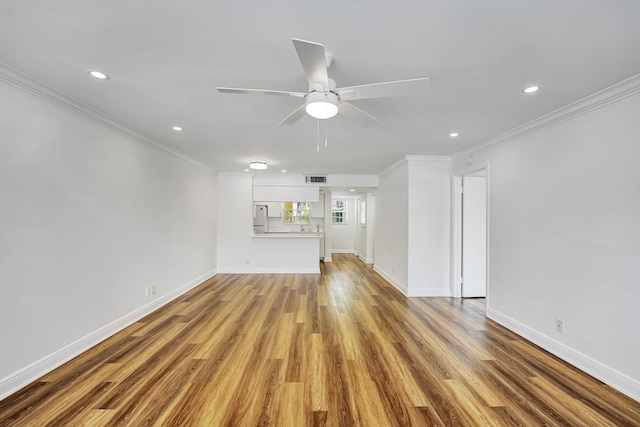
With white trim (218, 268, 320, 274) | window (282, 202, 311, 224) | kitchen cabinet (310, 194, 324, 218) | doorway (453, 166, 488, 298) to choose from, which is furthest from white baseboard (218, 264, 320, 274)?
doorway (453, 166, 488, 298)

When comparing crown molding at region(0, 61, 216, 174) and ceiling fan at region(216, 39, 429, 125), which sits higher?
crown molding at region(0, 61, 216, 174)

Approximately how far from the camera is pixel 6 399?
185 centimetres

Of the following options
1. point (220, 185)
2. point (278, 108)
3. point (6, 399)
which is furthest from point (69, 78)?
point (220, 185)

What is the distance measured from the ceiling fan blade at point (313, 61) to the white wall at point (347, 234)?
840cm

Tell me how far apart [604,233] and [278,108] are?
3127 millimetres

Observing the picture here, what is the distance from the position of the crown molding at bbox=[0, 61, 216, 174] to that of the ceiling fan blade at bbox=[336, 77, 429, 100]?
2.43m

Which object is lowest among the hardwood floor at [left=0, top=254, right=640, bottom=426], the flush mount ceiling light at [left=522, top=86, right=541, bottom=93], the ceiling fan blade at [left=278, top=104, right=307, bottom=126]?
the hardwood floor at [left=0, top=254, right=640, bottom=426]

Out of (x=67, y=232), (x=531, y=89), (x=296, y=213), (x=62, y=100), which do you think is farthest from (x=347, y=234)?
(x=62, y=100)

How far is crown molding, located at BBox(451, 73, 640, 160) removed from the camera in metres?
2.00

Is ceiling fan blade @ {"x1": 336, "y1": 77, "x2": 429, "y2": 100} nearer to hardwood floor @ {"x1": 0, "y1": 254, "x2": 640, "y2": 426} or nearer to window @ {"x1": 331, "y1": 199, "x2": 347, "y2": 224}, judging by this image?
hardwood floor @ {"x1": 0, "y1": 254, "x2": 640, "y2": 426}

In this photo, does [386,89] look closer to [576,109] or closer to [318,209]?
[576,109]

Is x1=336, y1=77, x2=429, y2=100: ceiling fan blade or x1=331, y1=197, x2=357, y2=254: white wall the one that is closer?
x1=336, y1=77, x2=429, y2=100: ceiling fan blade

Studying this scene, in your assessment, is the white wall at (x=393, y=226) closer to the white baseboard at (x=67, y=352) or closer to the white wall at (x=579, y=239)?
the white wall at (x=579, y=239)

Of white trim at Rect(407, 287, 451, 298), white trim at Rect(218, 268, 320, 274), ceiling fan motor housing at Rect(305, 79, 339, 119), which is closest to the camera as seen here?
ceiling fan motor housing at Rect(305, 79, 339, 119)
